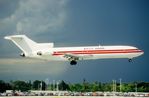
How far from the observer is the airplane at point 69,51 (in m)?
120

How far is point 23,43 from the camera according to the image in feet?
430

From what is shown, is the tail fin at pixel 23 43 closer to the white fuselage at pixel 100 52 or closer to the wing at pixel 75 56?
the white fuselage at pixel 100 52

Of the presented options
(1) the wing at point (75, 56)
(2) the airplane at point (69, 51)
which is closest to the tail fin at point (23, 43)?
(2) the airplane at point (69, 51)

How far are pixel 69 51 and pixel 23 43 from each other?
54.6ft

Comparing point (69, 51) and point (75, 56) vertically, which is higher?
point (69, 51)

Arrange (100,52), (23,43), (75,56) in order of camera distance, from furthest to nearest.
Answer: (23,43) < (75,56) < (100,52)

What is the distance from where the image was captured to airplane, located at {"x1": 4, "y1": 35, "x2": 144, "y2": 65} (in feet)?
392

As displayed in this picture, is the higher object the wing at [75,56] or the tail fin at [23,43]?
the tail fin at [23,43]

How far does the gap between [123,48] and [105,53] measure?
5.62m

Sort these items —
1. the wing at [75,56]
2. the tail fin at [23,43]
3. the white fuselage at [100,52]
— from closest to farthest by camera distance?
1. the white fuselage at [100,52]
2. the wing at [75,56]
3. the tail fin at [23,43]

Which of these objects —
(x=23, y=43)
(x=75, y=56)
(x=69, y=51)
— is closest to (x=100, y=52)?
(x=75, y=56)

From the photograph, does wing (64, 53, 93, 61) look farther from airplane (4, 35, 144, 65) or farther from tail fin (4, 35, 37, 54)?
tail fin (4, 35, 37, 54)

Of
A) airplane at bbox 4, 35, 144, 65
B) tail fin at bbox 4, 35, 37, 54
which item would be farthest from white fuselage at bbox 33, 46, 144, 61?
tail fin at bbox 4, 35, 37, 54

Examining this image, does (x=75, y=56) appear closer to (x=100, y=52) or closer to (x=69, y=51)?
(x=69, y=51)
